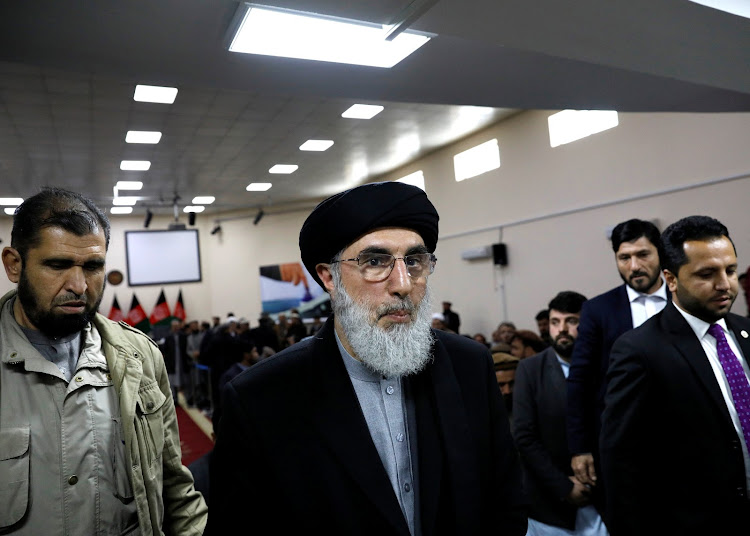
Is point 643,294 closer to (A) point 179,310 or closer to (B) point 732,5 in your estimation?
(B) point 732,5

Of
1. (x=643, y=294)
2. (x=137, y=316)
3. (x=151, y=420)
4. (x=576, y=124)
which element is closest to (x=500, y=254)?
(x=576, y=124)

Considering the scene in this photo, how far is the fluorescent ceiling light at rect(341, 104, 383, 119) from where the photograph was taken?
8359 mm

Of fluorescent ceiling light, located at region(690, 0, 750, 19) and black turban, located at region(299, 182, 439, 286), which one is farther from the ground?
fluorescent ceiling light, located at region(690, 0, 750, 19)

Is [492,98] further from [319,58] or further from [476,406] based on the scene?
[476,406]

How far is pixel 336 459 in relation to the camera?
1.23 metres

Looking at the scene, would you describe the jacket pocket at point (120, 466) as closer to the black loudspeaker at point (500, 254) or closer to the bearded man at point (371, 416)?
the bearded man at point (371, 416)

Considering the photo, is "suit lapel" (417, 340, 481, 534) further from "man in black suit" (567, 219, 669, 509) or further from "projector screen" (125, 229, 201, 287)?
"projector screen" (125, 229, 201, 287)

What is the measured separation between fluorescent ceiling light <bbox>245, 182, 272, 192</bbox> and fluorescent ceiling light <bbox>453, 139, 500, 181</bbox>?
471 cm

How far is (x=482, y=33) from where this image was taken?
3145mm

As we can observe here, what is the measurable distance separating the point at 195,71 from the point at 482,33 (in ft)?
6.33

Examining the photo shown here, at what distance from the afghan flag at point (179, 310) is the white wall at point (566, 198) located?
462cm

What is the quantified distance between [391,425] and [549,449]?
1.94 m

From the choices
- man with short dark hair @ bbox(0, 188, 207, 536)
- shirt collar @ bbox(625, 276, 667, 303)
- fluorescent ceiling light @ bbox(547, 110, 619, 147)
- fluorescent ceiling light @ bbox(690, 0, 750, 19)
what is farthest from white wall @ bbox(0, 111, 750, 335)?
man with short dark hair @ bbox(0, 188, 207, 536)

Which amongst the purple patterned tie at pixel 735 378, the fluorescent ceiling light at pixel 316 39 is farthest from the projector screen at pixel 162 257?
the purple patterned tie at pixel 735 378
